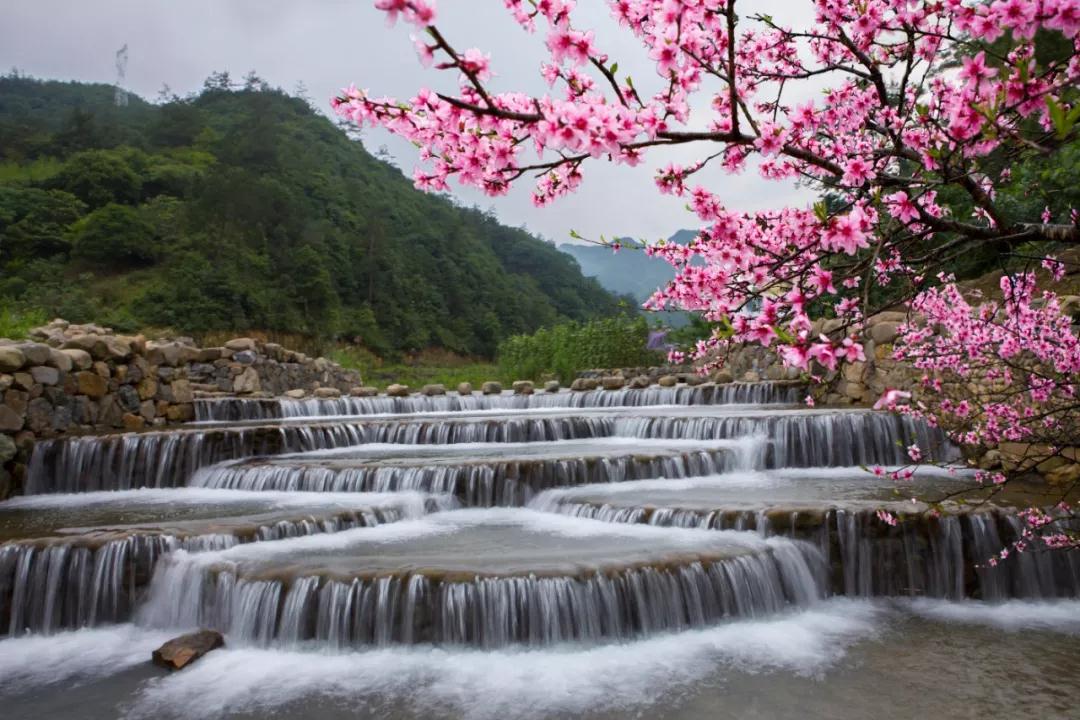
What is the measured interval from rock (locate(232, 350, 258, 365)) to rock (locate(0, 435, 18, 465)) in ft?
25.0

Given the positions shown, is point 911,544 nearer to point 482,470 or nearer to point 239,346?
point 482,470

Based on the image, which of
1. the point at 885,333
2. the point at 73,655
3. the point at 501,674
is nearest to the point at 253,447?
the point at 73,655

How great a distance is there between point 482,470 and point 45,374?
654 cm

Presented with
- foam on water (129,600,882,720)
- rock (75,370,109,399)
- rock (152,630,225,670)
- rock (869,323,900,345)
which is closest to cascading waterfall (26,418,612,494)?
rock (75,370,109,399)

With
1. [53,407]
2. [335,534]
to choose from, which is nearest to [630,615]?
[335,534]

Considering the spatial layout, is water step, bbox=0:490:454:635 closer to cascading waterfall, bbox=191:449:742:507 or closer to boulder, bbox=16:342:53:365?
cascading waterfall, bbox=191:449:742:507

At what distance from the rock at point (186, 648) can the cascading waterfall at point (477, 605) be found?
6.4 inches

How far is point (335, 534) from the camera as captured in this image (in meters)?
6.59

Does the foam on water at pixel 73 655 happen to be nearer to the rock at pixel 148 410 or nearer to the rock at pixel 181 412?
the rock at pixel 148 410

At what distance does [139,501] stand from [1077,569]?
9.26 meters

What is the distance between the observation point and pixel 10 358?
938 centimetres

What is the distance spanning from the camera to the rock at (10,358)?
9.32 m

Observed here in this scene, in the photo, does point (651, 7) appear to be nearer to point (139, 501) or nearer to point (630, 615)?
point (630, 615)

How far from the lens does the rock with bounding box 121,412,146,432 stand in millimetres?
11665
